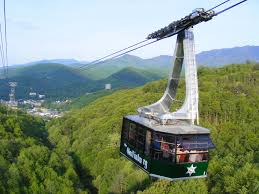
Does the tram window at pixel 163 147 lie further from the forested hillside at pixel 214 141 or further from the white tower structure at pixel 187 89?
the forested hillside at pixel 214 141

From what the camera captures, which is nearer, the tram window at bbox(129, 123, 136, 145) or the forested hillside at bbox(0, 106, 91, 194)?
the tram window at bbox(129, 123, 136, 145)

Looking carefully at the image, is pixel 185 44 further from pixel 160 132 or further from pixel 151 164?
pixel 151 164

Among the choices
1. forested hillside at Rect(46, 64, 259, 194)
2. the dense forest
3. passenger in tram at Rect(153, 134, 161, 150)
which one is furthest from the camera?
forested hillside at Rect(46, 64, 259, 194)

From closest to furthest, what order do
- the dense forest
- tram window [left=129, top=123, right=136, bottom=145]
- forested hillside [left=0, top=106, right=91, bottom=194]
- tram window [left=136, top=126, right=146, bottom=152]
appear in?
tram window [left=136, top=126, right=146, bottom=152], tram window [left=129, top=123, right=136, bottom=145], forested hillside [left=0, top=106, right=91, bottom=194], the dense forest

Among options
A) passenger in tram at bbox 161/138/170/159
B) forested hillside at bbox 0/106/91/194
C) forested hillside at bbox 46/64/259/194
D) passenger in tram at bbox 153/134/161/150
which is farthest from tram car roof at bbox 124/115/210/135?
forested hillside at bbox 0/106/91/194

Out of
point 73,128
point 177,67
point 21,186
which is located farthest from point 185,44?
point 73,128

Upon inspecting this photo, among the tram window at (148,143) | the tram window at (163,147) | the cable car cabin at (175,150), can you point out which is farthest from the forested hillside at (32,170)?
the tram window at (163,147)

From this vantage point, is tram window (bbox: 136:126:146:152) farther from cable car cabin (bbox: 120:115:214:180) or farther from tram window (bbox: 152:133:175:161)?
tram window (bbox: 152:133:175:161)
